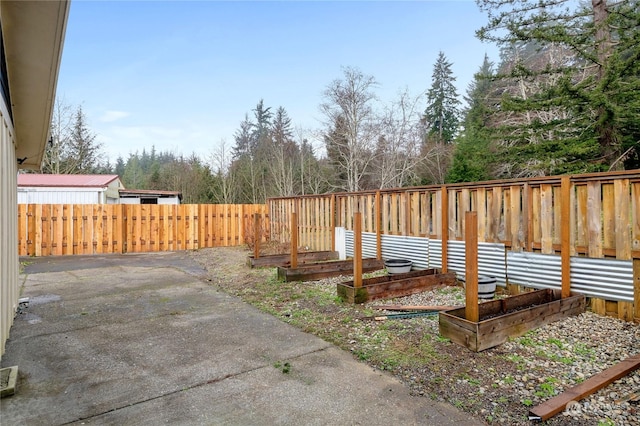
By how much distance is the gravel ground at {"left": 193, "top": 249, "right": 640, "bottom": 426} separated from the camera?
7.26 ft

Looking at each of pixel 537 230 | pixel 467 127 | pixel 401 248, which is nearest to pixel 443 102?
pixel 467 127

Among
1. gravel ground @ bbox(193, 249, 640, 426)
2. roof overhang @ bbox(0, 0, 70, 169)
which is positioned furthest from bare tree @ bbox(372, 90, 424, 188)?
roof overhang @ bbox(0, 0, 70, 169)

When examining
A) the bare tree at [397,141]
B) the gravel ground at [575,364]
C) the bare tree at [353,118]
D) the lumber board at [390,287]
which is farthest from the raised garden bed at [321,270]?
the bare tree at [397,141]

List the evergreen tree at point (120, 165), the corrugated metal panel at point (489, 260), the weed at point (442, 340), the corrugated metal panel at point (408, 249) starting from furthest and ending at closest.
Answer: the evergreen tree at point (120, 165)
the corrugated metal panel at point (408, 249)
the corrugated metal panel at point (489, 260)
the weed at point (442, 340)

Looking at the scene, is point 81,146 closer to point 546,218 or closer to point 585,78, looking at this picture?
point 546,218

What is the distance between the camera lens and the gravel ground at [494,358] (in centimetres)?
221

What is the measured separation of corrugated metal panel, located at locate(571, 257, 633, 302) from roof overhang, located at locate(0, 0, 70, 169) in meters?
5.64

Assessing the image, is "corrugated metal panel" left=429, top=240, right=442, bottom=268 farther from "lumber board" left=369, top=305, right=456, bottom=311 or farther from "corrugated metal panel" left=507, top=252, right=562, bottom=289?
→ "lumber board" left=369, top=305, right=456, bottom=311

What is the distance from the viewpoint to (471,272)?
3.21 metres

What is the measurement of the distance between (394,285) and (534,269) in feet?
6.24

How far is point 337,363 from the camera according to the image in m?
2.96

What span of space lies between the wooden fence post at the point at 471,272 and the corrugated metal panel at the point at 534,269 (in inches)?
75.1

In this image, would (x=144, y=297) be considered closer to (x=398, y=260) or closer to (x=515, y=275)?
(x=398, y=260)

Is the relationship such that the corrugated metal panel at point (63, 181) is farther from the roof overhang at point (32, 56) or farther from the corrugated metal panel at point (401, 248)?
the corrugated metal panel at point (401, 248)
